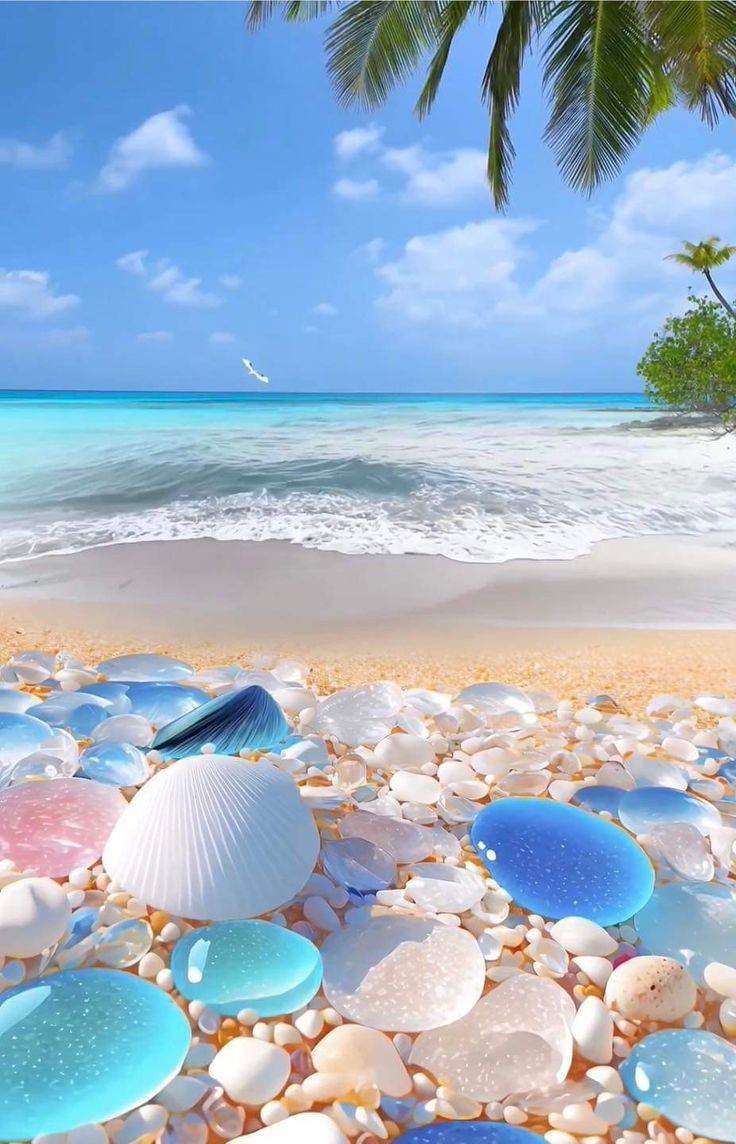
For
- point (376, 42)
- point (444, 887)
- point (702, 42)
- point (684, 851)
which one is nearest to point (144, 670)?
point (444, 887)

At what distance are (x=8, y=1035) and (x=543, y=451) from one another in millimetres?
12613

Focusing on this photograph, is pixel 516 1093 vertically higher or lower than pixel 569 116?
lower

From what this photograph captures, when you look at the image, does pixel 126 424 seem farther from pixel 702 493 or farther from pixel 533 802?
pixel 533 802

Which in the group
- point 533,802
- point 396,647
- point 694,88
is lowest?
point 396,647

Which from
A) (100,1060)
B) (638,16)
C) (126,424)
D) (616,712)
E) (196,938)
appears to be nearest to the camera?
(100,1060)

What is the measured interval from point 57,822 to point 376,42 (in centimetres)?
713

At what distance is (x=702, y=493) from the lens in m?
8.80

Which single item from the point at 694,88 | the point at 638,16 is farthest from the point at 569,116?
the point at 694,88

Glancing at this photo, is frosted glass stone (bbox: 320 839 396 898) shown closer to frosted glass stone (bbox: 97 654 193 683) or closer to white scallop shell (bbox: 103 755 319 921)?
white scallop shell (bbox: 103 755 319 921)

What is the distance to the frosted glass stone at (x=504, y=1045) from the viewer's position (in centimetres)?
91

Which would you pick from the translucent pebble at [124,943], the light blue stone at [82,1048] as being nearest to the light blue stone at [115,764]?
the translucent pebble at [124,943]

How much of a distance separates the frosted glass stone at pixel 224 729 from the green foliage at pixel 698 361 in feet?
46.2

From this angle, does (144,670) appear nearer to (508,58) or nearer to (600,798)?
(600,798)

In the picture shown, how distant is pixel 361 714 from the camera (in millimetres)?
1951
